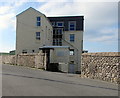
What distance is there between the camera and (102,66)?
45.4ft

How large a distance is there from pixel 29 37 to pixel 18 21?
159 inches

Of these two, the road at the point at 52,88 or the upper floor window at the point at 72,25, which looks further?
the upper floor window at the point at 72,25

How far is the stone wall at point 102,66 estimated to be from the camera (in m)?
12.5

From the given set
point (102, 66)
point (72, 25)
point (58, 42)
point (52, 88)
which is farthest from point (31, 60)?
point (72, 25)

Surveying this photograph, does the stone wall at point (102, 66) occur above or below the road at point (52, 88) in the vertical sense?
above

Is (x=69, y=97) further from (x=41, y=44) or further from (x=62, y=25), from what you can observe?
(x=62, y=25)

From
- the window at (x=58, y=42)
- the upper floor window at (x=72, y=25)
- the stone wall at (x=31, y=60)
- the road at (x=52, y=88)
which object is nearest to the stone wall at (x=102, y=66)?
the road at (x=52, y=88)

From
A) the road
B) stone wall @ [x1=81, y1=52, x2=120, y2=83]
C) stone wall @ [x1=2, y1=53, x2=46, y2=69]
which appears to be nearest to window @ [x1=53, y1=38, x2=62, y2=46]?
stone wall @ [x1=2, y1=53, x2=46, y2=69]

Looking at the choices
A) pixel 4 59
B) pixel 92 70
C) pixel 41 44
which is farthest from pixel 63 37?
pixel 92 70

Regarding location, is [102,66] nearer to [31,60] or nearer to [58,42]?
[31,60]

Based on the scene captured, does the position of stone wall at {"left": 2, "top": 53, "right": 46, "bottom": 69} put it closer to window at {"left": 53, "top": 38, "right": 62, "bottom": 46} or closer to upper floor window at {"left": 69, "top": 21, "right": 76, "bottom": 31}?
window at {"left": 53, "top": 38, "right": 62, "bottom": 46}

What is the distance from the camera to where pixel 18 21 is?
115 ft

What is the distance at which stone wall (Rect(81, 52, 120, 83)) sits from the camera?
41.1 ft

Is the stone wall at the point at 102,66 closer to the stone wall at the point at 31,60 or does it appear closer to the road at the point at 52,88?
the road at the point at 52,88
